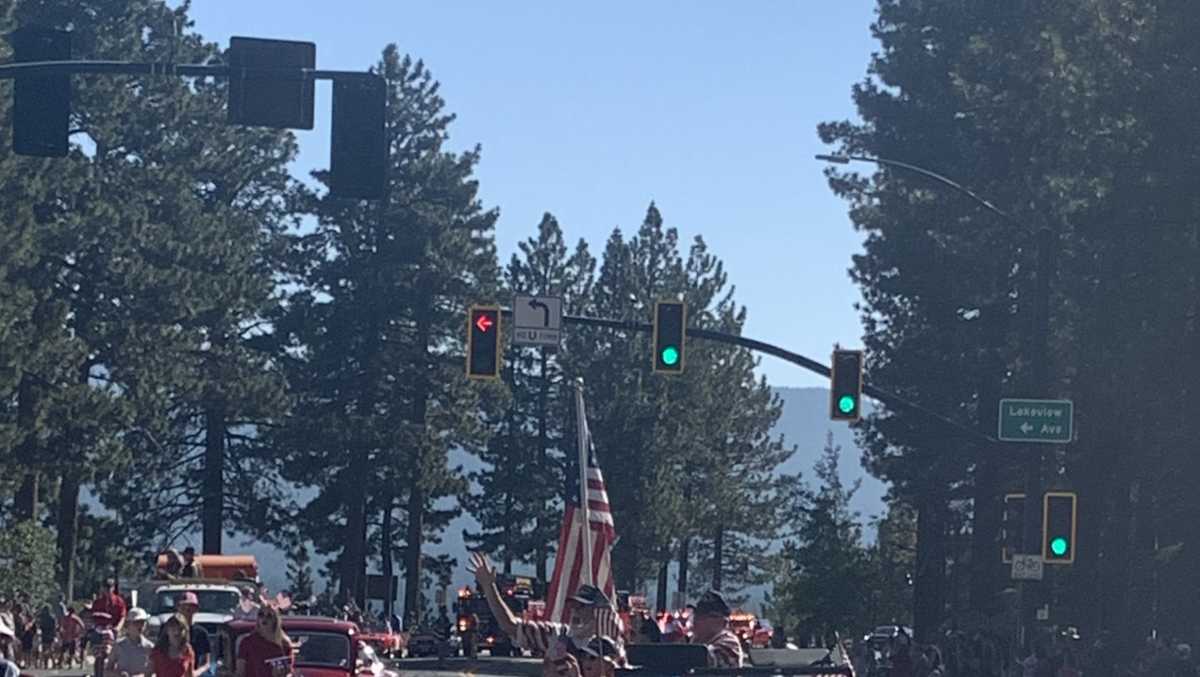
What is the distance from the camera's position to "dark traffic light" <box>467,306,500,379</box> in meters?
27.2

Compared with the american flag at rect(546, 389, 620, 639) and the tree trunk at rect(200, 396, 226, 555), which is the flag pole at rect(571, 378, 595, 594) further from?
the tree trunk at rect(200, 396, 226, 555)

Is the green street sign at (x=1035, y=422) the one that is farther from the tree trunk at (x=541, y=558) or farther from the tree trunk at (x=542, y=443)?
the tree trunk at (x=542, y=443)

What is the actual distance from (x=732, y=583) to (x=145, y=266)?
171 feet

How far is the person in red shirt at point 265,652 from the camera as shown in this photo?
15.6 meters

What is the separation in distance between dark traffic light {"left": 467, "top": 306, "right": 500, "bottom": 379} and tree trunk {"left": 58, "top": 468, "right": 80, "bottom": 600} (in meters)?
30.2

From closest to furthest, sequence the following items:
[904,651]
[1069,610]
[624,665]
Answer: [624,665] → [904,651] → [1069,610]

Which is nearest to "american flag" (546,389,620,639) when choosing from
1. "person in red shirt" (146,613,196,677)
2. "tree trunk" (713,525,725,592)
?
"person in red shirt" (146,613,196,677)

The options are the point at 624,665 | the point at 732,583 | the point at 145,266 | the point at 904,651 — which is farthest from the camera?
the point at 732,583

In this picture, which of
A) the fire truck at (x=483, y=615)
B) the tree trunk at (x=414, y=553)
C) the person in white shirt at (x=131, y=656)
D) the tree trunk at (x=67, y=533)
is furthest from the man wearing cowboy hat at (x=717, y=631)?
the tree trunk at (x=414, y=553)

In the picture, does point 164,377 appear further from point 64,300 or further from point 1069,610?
point 1069,610

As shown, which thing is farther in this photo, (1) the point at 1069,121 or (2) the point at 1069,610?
(2) the point at 1069,610

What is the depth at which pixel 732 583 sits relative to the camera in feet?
332

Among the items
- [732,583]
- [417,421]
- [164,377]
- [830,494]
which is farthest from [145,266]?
[732,583]

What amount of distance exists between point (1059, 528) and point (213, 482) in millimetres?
46341
